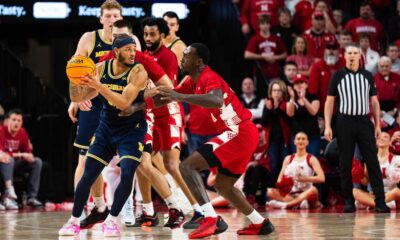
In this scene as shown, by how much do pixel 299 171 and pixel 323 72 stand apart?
6.03ft

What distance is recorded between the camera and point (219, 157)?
8141 mm

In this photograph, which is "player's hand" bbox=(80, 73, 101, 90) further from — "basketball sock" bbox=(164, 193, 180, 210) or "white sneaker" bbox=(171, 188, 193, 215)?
"white sneaker" bbox=(171, 188, 193, 215)

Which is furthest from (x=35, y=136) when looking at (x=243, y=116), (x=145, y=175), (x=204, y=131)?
(x=243, y=116)

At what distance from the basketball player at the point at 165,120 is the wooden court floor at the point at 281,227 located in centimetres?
65

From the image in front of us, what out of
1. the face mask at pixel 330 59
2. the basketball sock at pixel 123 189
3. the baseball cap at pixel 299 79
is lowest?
the basketball sock at pixel 123 189

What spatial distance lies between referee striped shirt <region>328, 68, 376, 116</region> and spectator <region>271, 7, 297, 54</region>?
348 centimetres

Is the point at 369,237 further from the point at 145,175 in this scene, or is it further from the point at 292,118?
the point at 292,118

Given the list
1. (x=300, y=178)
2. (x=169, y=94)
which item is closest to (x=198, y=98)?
(x=169, y=94)

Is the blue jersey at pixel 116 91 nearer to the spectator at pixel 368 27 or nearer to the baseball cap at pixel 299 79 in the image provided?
the baseball cap at pixel 299 79

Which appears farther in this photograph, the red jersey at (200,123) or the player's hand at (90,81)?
the red jersey at (200,123)

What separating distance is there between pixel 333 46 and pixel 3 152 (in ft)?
16.3

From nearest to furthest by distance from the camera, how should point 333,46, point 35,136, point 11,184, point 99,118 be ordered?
1. point 99,118
2. point 11,184
3. point 333,46
4. point 35,136

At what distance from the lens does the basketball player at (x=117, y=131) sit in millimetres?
8086

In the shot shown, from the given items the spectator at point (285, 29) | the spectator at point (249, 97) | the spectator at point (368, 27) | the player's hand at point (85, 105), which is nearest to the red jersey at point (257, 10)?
the spectator at point (285, 29)
